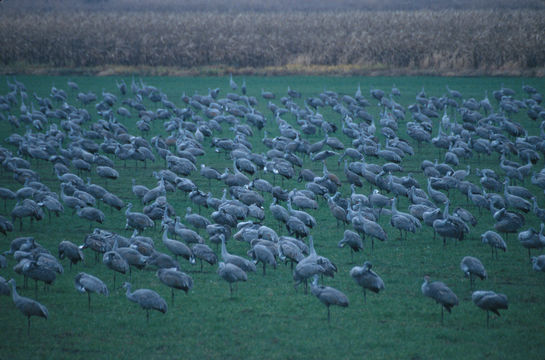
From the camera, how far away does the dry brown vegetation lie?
49250 mm

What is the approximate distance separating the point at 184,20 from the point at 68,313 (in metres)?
54.9

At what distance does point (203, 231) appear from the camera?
1662cm

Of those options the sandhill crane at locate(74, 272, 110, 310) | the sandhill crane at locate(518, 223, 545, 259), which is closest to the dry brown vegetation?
the sandhill crane at locate(518, 223, 545, 259)

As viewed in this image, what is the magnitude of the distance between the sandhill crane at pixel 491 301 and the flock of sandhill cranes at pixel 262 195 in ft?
0.06

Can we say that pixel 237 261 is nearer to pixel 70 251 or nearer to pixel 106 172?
pixel 70 251

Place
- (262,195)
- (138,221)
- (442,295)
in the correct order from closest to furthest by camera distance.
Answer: (442,295), (138,221), (262,195)

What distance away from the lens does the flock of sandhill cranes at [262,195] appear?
1238cm

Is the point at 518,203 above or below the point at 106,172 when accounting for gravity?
above

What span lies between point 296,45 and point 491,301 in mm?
46494

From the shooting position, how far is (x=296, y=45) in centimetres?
5538

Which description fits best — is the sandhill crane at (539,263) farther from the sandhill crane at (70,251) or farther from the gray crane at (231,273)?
the sandhill crane at (70,251)

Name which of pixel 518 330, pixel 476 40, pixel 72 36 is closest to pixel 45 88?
pixel 72 36

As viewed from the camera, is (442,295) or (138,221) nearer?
(442,295)

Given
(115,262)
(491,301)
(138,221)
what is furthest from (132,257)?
(491,301)
